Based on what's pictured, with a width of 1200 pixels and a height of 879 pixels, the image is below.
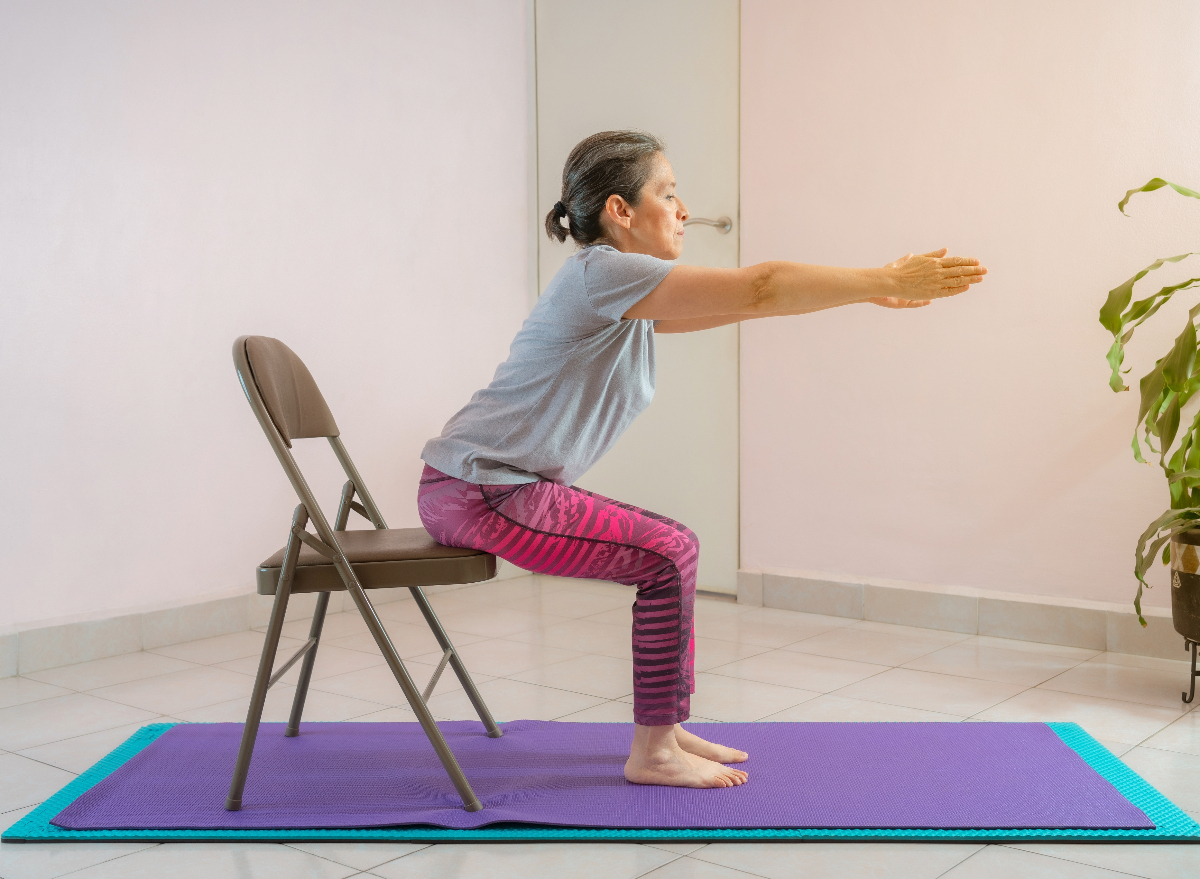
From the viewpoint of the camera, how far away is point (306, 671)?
81.9 inches

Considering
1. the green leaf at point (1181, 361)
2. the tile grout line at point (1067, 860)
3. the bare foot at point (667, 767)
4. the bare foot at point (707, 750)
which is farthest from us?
the green leaf at point (1181, 361)

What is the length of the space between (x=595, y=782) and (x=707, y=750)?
0.22 m

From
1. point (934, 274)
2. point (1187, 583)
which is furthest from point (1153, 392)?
point (934, 274)

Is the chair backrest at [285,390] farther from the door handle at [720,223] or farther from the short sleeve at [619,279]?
the door handle at [720,223]

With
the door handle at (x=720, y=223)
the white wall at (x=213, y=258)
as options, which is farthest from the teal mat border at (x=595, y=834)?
the door handle at (x=720, y=223)

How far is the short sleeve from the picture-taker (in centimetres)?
164

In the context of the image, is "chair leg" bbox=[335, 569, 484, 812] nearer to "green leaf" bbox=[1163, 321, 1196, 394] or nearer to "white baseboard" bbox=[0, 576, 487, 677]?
"white baseboard" bbox=[0, 576, 487, 677]

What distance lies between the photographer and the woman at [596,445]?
1.75 metres

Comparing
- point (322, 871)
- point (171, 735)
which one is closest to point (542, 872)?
point (322, 871)

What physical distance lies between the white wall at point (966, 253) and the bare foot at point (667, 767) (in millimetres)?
1537

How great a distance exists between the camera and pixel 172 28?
297 centimetres

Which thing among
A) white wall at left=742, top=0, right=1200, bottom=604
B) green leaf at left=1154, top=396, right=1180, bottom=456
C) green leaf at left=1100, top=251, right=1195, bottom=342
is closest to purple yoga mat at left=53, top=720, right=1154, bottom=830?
green leaf at left=1154, top=396, right=1180, bottom=456

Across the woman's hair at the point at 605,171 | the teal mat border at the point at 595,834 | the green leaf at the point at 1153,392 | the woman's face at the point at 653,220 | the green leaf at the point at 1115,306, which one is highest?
the woman's hair at the point at 605,171

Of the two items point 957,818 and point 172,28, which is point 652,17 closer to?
point 172,28
